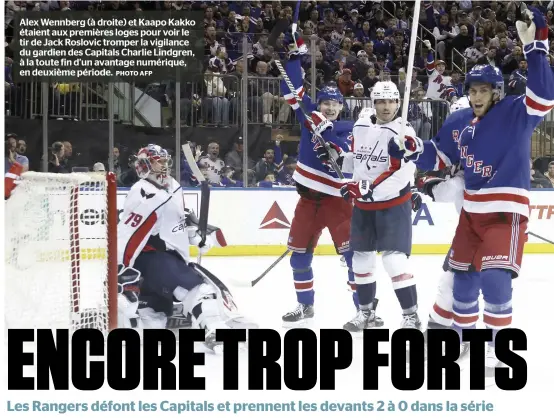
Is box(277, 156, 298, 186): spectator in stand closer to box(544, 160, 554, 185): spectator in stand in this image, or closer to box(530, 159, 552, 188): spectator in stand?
box(530, 159, 552, 188): spectator in stand

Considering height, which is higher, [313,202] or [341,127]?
[341,127]

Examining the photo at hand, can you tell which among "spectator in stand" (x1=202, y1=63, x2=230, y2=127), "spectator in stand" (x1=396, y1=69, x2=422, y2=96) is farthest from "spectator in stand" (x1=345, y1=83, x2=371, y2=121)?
"spectator in stand" (x1=202, y1=63, x2=230, y2=127)

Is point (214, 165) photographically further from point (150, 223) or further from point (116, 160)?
point (150, 223)

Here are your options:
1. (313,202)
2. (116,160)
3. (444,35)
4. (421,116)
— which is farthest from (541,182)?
(313,202)

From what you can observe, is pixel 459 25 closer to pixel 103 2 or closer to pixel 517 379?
pixel 103 2

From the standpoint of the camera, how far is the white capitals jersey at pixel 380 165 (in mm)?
4324

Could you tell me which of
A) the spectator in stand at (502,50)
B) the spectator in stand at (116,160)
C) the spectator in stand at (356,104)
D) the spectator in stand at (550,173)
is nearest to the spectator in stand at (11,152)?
the spectator in stand at (116,160)

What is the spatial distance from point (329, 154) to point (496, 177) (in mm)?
1321

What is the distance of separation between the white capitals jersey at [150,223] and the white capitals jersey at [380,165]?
0.85 metres

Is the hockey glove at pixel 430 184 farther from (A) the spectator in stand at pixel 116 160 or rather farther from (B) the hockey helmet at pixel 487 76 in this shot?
(A) the spectator in stand at pixel 116 160

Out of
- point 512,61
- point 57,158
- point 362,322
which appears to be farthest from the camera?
point 512,61

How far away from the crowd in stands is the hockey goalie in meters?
3.44

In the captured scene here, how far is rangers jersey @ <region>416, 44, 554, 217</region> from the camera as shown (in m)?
3.56

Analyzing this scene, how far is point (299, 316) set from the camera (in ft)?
16.0
